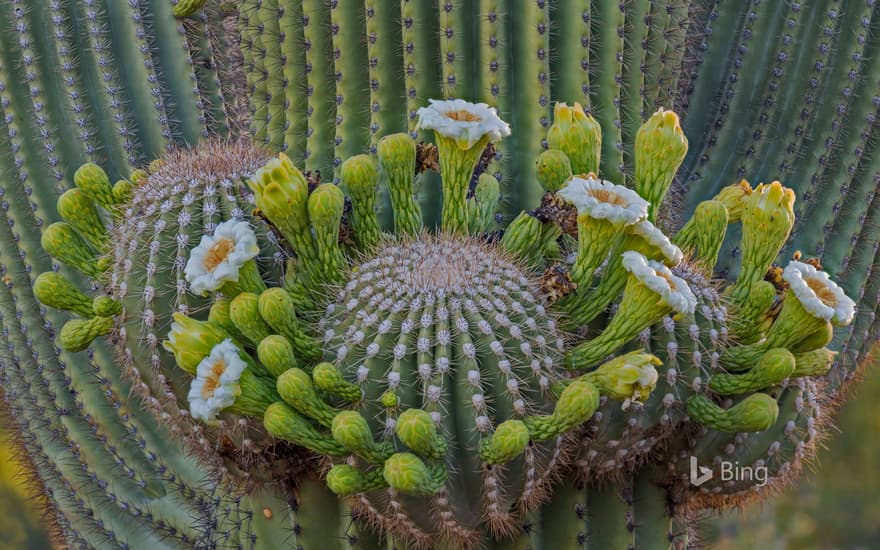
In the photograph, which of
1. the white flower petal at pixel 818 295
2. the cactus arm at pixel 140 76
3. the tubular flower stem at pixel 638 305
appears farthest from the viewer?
the cactus arm at pixel 140 76

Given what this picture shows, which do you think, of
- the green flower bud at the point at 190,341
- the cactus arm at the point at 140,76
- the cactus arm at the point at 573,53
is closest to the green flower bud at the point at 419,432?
the green flower bud at the point at 190,341

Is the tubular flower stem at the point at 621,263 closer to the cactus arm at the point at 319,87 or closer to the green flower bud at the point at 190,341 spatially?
the green flower bud at the point at 190,341

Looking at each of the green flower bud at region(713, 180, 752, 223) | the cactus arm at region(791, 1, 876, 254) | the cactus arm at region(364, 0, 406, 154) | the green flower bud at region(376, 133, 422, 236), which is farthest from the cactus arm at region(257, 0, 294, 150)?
the cactus arm at region(791, 1, 876, 254)

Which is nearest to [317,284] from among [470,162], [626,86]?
[470,162]

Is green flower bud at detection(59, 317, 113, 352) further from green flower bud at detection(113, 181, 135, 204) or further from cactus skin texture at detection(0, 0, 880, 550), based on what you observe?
green flower bud at detection(113, 181, 135, 204)

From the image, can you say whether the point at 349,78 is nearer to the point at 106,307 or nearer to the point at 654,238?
the point at 106,307

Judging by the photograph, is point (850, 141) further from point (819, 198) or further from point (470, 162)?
point (470, 162)
